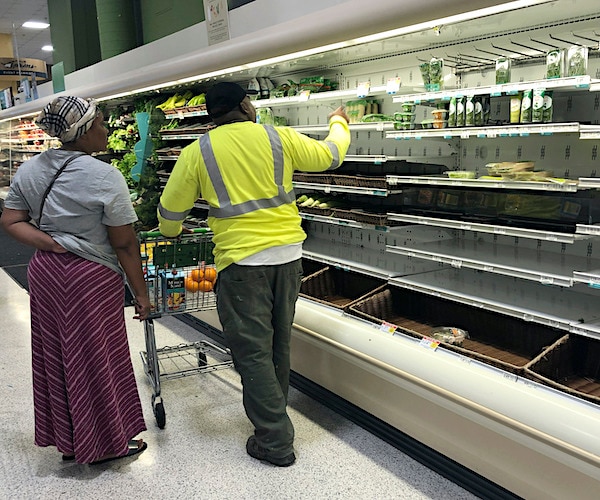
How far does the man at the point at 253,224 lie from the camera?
2676 millimetres

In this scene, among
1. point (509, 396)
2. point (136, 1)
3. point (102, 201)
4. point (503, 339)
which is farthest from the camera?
point (136, 1)

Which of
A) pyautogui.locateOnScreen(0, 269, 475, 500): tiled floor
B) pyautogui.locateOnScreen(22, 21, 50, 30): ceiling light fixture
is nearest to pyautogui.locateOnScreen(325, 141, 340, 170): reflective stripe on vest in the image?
pyautogui.locateOnScreen(0, 269, 475, 500): tiled floor

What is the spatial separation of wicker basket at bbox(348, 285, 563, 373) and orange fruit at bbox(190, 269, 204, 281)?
33.7 inches

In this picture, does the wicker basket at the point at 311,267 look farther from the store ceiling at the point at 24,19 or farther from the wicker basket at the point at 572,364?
the store ceiling at the point at 24,19

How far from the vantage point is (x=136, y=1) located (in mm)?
6422

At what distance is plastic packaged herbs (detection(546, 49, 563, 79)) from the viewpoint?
2.43 m

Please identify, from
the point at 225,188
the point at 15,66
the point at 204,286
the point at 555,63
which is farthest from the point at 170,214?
the point at 15,66

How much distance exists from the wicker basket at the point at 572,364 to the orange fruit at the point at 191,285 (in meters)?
1.77

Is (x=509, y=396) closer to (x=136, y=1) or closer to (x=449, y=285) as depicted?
(x=449, y=285)

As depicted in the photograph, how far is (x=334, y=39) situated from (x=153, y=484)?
87.7 inches

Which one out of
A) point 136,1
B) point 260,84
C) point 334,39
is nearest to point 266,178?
point 334,39

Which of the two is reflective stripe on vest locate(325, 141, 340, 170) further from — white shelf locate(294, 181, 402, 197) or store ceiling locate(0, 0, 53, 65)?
store ceiling locate(0, 0, 53, 65)

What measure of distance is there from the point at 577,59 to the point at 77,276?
7.53ft

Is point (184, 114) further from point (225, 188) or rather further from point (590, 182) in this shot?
point (590, 182)
